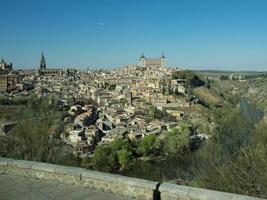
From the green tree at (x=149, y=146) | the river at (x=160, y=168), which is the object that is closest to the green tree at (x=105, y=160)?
the river at (x=160, y=168)

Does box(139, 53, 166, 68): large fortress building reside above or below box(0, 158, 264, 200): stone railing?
above

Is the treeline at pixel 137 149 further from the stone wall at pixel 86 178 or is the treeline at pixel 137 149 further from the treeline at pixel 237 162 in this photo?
the stone wall at pixel 86 178

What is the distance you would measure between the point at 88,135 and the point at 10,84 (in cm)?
4034

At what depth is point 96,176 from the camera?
4.34 m

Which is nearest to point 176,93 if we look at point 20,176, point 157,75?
point 157,75

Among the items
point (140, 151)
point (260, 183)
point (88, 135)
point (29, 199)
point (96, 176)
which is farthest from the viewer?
point (88, 135)

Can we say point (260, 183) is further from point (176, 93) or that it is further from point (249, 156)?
point (176, 93)

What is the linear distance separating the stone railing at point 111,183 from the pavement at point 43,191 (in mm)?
80

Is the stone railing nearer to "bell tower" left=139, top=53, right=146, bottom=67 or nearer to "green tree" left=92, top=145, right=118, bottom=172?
"green tree" left=92, top=145, right=118, bottom=172

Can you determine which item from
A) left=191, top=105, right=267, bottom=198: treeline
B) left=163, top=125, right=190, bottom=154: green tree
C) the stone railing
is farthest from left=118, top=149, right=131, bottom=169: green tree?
the stone railing

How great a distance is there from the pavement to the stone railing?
0.26ft

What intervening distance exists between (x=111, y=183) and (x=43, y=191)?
86 cm

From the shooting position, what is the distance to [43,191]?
4316 mm

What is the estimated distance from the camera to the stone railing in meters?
3.72
